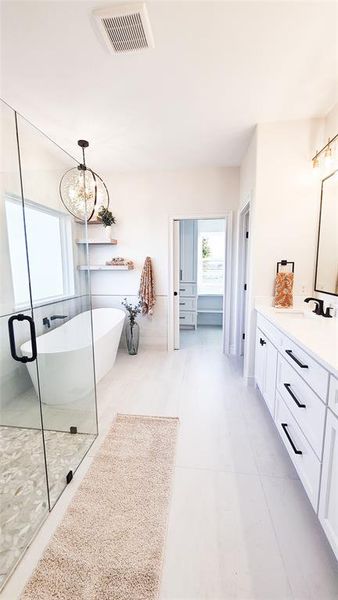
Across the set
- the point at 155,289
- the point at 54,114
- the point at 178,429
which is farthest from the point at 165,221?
the point at 178,429

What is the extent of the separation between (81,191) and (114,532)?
7.37 feet

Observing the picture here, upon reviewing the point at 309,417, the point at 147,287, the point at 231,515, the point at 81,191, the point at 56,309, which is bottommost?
the point at 231,515

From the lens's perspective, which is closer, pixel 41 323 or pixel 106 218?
pixel 41 323

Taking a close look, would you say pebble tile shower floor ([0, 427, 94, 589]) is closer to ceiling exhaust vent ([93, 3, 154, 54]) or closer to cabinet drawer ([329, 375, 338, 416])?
cabinet drawer ([329, 375, 338, 416])

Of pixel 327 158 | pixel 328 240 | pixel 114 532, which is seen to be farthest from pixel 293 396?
pixel 327 158

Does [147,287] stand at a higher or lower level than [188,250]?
lower

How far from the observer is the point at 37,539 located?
125cm

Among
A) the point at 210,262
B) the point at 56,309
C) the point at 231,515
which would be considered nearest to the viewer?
the point at 231,515

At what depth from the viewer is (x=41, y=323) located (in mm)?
2439

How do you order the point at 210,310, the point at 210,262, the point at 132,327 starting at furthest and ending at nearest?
the point at 210,262
the point at 210,310
the point at 132,327

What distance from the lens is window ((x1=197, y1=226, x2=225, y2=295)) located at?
5676mm

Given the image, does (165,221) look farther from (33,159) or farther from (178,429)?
(178,429)

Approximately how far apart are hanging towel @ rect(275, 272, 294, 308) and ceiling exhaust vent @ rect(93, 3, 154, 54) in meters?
2.08

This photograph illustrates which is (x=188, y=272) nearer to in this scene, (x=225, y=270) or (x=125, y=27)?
(x=225, y=270)
